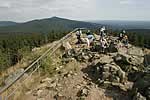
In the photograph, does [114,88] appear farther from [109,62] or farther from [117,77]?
[109,62]

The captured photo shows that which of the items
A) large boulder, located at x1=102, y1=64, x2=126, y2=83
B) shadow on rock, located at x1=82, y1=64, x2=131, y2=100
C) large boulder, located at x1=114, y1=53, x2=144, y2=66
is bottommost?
shadow on rock, located at x1=82, y1=64, x2=131, y2=100

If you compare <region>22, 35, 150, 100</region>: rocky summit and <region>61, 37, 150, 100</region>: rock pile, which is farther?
<region>61, 37, 150, 100</region>: rock pile

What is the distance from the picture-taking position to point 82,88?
960 centimetres

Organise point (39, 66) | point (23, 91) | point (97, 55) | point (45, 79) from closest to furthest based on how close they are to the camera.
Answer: point (23, 91) → point (45, 79) → point (39, 66) → point (97, 55)

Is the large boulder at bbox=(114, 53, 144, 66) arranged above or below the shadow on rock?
above

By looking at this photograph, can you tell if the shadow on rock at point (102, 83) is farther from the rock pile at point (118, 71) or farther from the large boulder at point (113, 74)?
the large boulder at point (113, 74)

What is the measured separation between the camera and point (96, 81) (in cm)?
1033

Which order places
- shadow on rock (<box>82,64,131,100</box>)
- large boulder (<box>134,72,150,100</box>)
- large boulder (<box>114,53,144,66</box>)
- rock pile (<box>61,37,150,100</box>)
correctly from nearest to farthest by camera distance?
large boulder (<box>134,72,150,100</box>)
shadow on rock (<box>82,64,131,100</box>)
rock pile (<box>61,37,150,100</box>)
large boulder (<box>114,53,144,66</box>)

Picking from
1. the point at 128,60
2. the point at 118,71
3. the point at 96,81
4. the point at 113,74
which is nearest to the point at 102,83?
the point at 96,81

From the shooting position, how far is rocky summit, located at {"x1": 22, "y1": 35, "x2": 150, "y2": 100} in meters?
9.09

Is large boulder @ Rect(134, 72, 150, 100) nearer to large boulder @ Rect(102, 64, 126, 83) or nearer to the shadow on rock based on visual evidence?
the shadow on rock

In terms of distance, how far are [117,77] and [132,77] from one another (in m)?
0.98

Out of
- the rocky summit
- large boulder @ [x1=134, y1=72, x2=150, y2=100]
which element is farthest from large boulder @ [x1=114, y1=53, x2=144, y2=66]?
large boulder @ [x1=134, y1=72, x2=150, y2=100]

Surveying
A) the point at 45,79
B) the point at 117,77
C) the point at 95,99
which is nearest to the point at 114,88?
the point at 117,77
